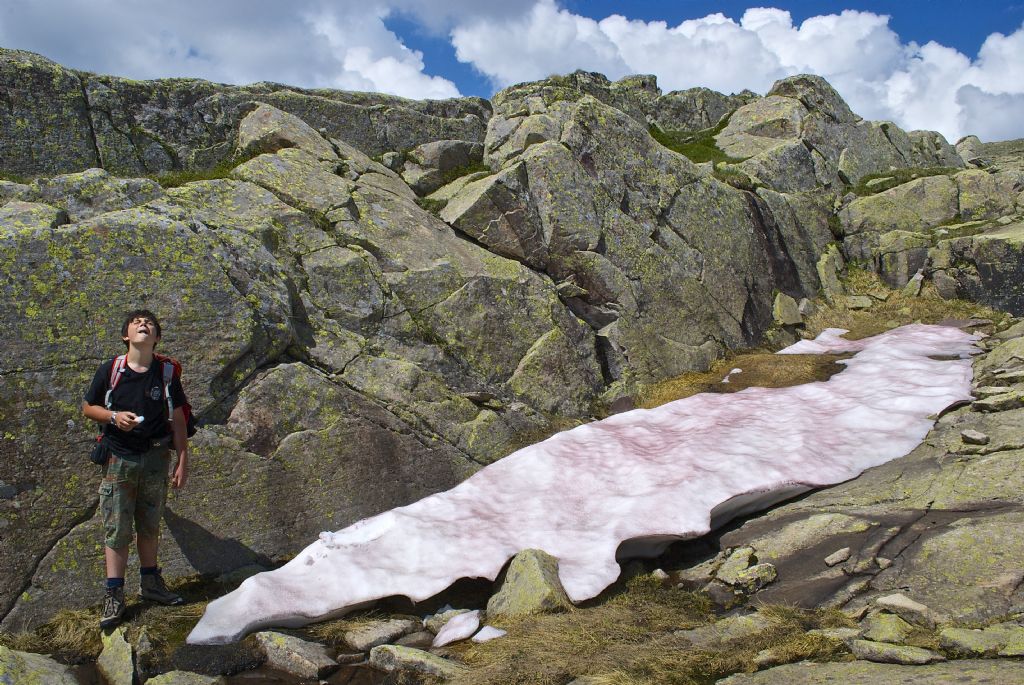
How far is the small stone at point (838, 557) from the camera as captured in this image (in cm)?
916

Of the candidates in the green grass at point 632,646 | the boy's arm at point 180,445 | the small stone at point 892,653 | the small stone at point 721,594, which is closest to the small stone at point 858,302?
the small stone at point 721,594

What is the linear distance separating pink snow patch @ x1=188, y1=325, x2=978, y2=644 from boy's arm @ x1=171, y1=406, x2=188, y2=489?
6.27ft

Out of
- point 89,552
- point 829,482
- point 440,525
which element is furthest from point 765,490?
point 89,552

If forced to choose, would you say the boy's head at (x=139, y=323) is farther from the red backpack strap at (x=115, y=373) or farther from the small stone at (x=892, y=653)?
the small stone at (x=892, y=653)

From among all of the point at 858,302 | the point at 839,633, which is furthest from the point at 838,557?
the point at 858,302

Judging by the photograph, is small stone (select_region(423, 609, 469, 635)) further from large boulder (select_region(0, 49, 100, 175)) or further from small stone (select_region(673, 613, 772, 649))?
large boulder (select_region(0, 49, 100, 175))

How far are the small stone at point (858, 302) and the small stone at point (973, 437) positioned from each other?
13.7 m

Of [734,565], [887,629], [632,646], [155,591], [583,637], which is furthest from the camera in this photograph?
[734,565]

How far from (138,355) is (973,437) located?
14.1 meters

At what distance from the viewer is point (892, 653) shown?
20.5ft

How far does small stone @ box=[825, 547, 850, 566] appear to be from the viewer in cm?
916

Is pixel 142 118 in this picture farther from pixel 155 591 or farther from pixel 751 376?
pixel 751 376

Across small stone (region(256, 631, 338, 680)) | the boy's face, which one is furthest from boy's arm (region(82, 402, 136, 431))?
small stone (region(256, 631, 338, 680))

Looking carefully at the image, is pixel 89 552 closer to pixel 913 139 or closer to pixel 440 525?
pixel 440 525
